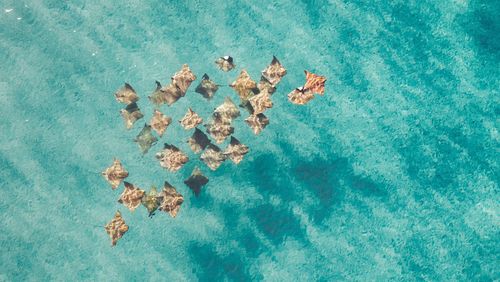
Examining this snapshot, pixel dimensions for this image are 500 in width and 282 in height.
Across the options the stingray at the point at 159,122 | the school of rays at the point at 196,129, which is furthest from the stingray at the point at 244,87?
the stingray at the point at 159,122

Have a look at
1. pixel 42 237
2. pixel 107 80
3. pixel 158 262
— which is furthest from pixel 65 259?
pixel 107 80

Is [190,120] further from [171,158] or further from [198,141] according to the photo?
[171,158]

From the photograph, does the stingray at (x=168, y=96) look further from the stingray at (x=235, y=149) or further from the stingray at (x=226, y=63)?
the stingray at (x=235, y=149)

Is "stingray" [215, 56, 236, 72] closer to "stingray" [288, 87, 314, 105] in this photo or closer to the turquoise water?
the turquoise water

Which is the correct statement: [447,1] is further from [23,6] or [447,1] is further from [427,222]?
[23,6]

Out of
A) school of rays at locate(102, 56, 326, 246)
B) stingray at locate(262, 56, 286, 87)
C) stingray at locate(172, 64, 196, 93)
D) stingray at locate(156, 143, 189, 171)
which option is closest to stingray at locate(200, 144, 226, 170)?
school of rays at locate(102, 56, 326, 246)

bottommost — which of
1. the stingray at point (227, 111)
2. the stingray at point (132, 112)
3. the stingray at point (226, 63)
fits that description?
the stingray at point (132, 112)
